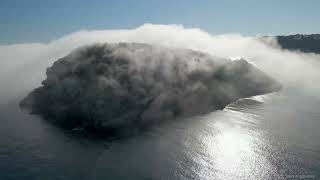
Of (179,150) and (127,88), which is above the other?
(127,88)

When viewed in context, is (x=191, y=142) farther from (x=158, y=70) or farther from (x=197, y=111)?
(x=158, y=70)

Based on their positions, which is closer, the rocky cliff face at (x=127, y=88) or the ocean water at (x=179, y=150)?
the ocean water at (x=179, y=150)

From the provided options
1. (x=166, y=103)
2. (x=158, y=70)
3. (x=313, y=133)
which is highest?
(x=158, y=70)

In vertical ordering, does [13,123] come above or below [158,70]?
below

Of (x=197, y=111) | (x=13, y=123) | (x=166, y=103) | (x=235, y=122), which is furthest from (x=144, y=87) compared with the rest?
(x=13, y=123)

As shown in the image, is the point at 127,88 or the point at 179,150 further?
the point at 127,88

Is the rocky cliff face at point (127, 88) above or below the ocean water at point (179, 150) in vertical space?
above
